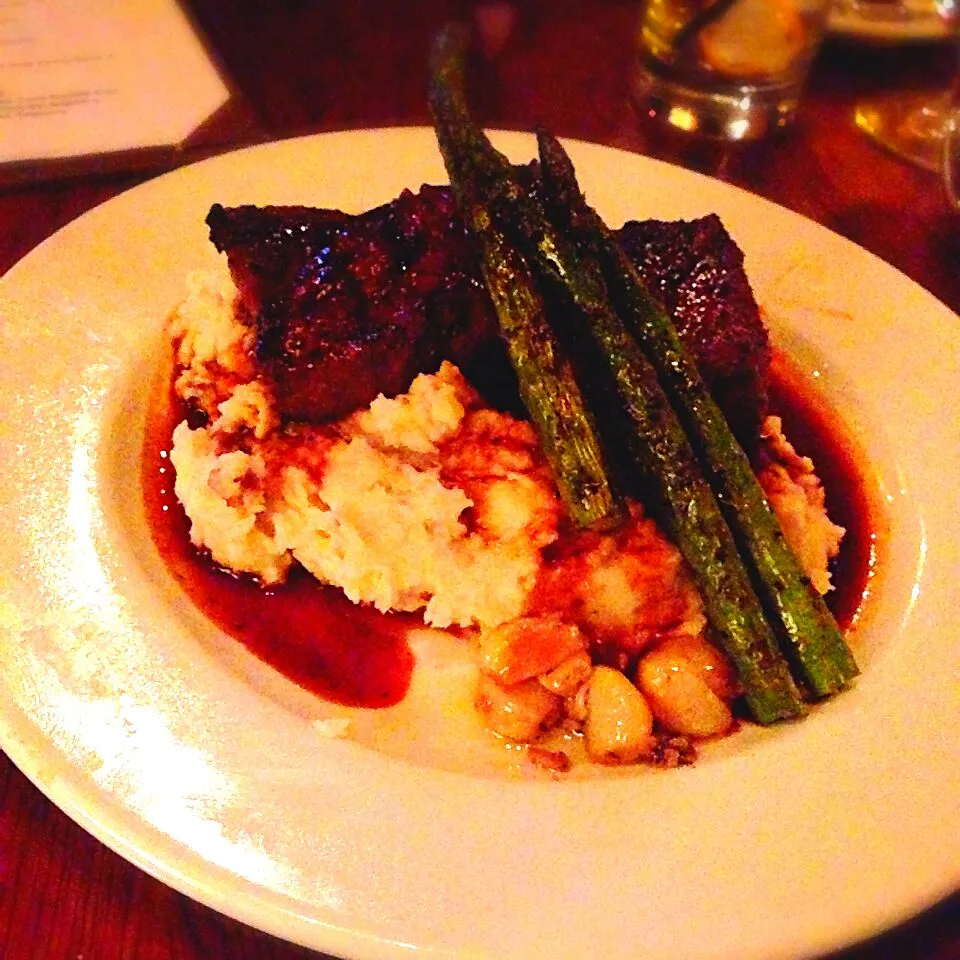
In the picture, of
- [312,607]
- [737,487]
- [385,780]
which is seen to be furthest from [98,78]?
[385,780]

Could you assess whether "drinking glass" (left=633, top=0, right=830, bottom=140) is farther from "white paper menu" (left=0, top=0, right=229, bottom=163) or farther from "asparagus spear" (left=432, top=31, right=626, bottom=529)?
"asparagus spear" (left=432, top=31, right=626, bottom=529)

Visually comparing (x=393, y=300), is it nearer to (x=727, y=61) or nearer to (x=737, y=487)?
(x=737, y=487)

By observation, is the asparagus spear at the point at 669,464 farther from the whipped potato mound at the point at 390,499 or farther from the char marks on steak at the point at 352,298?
the whipped potato mound at the point at 390,499

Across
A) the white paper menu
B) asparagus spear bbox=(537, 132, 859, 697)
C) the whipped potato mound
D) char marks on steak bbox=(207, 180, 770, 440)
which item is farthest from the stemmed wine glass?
the white paper menu

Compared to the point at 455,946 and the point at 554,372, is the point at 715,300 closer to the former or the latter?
the point at 554,372

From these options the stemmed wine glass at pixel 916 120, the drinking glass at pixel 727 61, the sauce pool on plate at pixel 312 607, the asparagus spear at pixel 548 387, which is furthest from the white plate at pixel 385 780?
the stemmed wine glass at pixel 916 120

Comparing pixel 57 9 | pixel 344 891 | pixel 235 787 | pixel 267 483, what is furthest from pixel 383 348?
pixel 57 9

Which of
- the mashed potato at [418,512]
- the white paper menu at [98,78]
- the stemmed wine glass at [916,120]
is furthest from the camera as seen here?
the stemmed wine glass at [916,120]

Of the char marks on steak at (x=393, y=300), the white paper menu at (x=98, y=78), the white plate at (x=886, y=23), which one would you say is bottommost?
the white plate at (x=886, y=23)

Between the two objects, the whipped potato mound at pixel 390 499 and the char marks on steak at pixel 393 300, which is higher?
the char marks on steak at pixel 393 300
